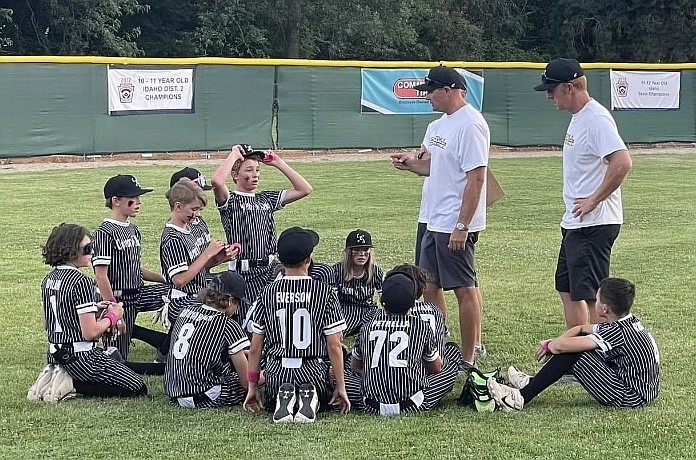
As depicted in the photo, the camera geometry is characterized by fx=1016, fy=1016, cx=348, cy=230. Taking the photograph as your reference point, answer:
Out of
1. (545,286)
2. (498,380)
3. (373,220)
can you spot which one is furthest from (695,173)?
(498,380)

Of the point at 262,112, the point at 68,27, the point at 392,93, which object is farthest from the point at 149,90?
the point at 68,27

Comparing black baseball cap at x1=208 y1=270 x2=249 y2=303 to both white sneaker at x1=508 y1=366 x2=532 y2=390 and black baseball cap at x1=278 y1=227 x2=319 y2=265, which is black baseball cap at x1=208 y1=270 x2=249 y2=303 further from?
white sneaker at x1=508 y1=366 x2=532 y2=390

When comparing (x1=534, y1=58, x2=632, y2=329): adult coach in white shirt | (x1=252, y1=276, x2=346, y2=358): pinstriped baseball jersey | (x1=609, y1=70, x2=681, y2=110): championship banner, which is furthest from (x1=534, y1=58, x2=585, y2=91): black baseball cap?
(x1=609, y1=70, x2=681, y2=110): championship banner

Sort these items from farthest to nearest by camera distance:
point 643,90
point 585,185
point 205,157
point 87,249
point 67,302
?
point 643,90, point 205,157, point 585,185, point 87,249, point 67,302

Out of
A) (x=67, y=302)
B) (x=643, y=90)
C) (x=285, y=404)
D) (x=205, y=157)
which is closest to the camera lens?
(x=285, y=404)

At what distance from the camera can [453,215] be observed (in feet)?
20.8

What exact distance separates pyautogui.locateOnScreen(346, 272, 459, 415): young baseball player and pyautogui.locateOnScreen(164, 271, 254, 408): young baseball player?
64 cm

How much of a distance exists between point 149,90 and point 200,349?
16.1 metres

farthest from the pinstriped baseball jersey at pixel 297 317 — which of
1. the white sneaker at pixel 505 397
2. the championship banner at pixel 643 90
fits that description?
the championship banner at pixel 643 90

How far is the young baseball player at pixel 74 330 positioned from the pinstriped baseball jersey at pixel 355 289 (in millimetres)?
1584

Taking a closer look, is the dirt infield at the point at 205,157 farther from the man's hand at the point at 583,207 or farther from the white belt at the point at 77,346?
the man's hand at the point at 583,207

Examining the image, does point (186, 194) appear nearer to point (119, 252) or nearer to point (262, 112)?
point (119, 252)

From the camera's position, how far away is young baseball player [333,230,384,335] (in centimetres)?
662

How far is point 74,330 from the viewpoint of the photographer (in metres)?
5.66
